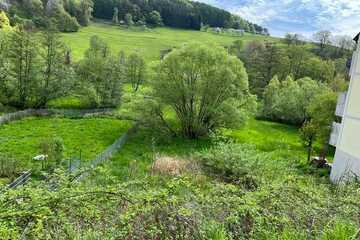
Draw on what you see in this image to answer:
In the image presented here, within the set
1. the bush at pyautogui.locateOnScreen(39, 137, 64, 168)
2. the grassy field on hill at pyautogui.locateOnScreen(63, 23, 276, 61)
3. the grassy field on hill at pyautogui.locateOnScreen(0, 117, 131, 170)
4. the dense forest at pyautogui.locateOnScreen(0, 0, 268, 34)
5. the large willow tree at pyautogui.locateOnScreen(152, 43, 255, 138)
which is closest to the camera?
the bush at pyautogui.locateOnScreen(39, 137, 64, 168)

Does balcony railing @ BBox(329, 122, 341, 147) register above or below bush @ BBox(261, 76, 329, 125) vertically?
above

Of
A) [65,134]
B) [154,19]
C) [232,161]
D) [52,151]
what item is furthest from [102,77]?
[154,19]

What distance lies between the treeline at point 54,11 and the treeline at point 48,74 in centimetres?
3757

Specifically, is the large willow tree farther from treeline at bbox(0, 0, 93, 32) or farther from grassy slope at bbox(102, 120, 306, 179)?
treeline at bbox(0, 0, 93, 32)

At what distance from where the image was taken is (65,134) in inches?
1073

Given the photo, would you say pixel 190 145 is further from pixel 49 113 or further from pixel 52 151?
pixel 49 113

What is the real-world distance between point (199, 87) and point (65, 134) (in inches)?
408

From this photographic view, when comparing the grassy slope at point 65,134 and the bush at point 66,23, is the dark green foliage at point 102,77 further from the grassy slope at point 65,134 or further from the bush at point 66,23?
the bush at point 66,23

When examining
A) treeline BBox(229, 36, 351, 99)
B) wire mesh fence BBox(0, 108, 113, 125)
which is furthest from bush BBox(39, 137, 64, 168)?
treeline BBox(229, 36, 351, 99)

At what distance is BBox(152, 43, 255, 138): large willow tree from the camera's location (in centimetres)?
2889

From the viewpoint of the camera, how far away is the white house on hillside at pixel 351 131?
1473cm

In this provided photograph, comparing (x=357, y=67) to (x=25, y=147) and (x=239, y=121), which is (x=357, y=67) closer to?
(x=239, y=121)

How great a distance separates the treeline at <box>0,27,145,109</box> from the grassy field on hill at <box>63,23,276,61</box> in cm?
2076

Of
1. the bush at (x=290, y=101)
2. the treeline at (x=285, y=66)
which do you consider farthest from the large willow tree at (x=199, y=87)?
the treeline at (x=285, y=66)
